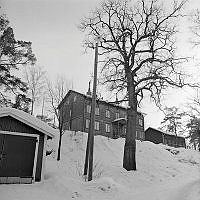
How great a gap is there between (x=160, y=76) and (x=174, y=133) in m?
39.4

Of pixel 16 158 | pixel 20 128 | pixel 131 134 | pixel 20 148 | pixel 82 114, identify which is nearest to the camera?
pixel 16 158

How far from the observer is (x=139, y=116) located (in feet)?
149

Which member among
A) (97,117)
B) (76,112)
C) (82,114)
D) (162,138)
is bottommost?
(162,138)

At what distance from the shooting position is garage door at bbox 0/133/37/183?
1077 cm

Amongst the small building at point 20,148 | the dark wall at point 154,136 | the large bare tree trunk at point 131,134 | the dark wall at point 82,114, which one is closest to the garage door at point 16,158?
the small building at point 20,148

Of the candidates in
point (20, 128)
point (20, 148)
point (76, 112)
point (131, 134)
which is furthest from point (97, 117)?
point (20, 148)

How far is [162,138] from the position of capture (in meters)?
47.7

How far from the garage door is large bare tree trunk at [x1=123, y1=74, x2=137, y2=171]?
6.64m

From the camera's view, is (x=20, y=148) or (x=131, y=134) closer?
(x=20, y=148)

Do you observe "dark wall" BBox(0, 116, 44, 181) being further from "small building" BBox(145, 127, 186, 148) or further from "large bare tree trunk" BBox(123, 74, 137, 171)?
"small building" BBox(145, 127, 186, 148)

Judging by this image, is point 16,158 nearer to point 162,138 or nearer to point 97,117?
point 97,117

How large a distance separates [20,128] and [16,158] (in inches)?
62.6

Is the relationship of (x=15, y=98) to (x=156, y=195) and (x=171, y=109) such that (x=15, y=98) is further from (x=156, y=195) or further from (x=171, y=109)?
(x=171, y=109)

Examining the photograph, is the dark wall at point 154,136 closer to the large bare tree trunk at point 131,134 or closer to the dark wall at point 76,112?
the dark wall at point 76,112
